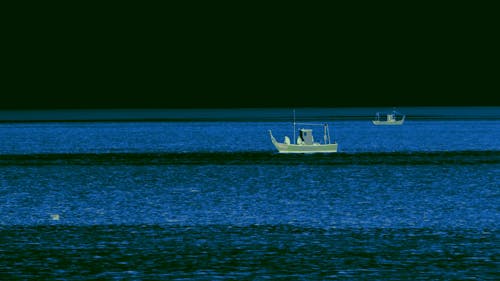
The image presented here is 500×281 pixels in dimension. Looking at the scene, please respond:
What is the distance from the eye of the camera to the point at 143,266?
1116 inches

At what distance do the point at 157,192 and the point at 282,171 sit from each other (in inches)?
763

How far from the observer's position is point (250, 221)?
39250 mm

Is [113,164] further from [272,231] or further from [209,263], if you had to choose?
[209,263]

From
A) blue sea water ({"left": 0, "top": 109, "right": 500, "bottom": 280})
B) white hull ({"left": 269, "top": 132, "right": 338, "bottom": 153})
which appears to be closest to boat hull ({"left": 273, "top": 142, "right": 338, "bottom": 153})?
white hull ({"left": 269, "top": 132, "right": 338, "bottom": 153})

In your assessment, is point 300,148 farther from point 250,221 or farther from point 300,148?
A: point 250,221

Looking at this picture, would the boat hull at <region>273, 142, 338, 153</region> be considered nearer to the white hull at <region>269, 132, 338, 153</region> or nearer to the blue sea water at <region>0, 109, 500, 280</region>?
the white hull at <region>269, 132, 338, 153</region>

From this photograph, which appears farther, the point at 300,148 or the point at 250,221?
the point at 300,148

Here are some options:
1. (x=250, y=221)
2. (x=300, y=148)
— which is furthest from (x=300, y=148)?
(x=250, y=221)

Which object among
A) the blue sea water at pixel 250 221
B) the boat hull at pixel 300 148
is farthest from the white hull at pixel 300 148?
the blue sea water at pixel 250 221

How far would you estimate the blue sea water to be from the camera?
28.2m

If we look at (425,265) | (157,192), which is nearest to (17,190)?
(157,192)

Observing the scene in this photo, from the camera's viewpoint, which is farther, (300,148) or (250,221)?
(300,148)

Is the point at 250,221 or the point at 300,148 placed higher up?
the point at 250,221

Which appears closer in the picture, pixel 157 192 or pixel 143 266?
pixel 143 266
